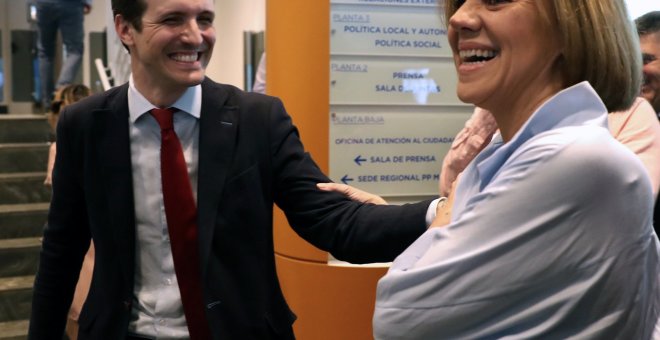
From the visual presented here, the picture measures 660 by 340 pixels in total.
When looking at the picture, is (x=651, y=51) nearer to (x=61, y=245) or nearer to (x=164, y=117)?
(x=164, y=117)

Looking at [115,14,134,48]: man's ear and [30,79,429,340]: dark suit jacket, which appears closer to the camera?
[30,79,429,340]: dark suit jacket

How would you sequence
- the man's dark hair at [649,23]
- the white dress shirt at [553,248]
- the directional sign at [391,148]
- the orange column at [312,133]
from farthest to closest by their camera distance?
the directional sign at [391,148], the orange column at [312,133], the man's dark hair at [649,23], the white dress shirt at [553,248]

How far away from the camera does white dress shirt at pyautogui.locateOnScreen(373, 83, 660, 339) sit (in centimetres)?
112

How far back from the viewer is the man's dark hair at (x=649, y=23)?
124 inches

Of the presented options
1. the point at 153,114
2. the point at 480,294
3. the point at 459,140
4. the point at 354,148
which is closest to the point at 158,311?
the point at 153,114

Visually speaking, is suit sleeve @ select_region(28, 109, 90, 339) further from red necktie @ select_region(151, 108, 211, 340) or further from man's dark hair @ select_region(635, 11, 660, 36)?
man's dark hair @ select_region(635, 11, 660, 36)

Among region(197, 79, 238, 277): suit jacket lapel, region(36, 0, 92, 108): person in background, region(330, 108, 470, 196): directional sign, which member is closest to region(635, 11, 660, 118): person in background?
region(330, 108, 470, 196): directional sign

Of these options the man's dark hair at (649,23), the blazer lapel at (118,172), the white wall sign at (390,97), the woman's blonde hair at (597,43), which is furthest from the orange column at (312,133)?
the woman's blonde hair at (597,43)

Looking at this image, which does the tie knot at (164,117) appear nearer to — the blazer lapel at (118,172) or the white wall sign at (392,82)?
the blazer lapel at (118,172)

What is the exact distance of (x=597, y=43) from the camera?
4.21 ft

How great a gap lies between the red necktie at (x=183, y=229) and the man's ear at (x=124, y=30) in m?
0.29

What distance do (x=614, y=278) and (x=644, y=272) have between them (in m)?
0.05

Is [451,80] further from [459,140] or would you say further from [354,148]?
[459,140]

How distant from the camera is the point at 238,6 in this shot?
9570mm
